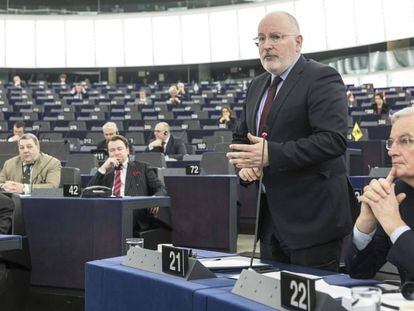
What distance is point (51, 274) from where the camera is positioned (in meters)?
4.21

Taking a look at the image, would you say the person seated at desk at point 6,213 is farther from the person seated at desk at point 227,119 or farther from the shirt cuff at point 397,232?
the person seated at desk at point 227,119

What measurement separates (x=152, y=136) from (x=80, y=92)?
8.53 meters

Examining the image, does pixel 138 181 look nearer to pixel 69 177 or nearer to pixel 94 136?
pixel 69 177

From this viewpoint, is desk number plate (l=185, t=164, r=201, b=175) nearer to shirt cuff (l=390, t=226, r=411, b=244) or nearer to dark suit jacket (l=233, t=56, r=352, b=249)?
dark suit jacket (l=233, t=56, r=352, b=249)

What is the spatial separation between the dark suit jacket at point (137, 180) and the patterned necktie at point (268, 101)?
3.05 meters

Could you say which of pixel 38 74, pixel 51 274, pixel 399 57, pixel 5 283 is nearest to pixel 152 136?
pixel 51 274

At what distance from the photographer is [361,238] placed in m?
1.94

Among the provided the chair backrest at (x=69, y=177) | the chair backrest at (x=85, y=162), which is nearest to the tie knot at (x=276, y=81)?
the chair backrest at (x=69, y=177)

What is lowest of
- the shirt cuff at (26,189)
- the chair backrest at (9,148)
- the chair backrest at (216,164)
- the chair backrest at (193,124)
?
the shirt cuff at (26,189)

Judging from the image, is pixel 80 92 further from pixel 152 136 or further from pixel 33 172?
pixel 33 172

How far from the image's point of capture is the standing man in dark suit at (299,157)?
7.26 feet

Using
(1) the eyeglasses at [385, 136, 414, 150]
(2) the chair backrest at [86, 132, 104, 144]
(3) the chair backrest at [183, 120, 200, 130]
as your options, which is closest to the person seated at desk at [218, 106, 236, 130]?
(3) the chair backrest at [183, 120, 200, 130]

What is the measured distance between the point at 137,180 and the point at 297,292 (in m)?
4.11

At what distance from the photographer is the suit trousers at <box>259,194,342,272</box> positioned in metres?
2.23
